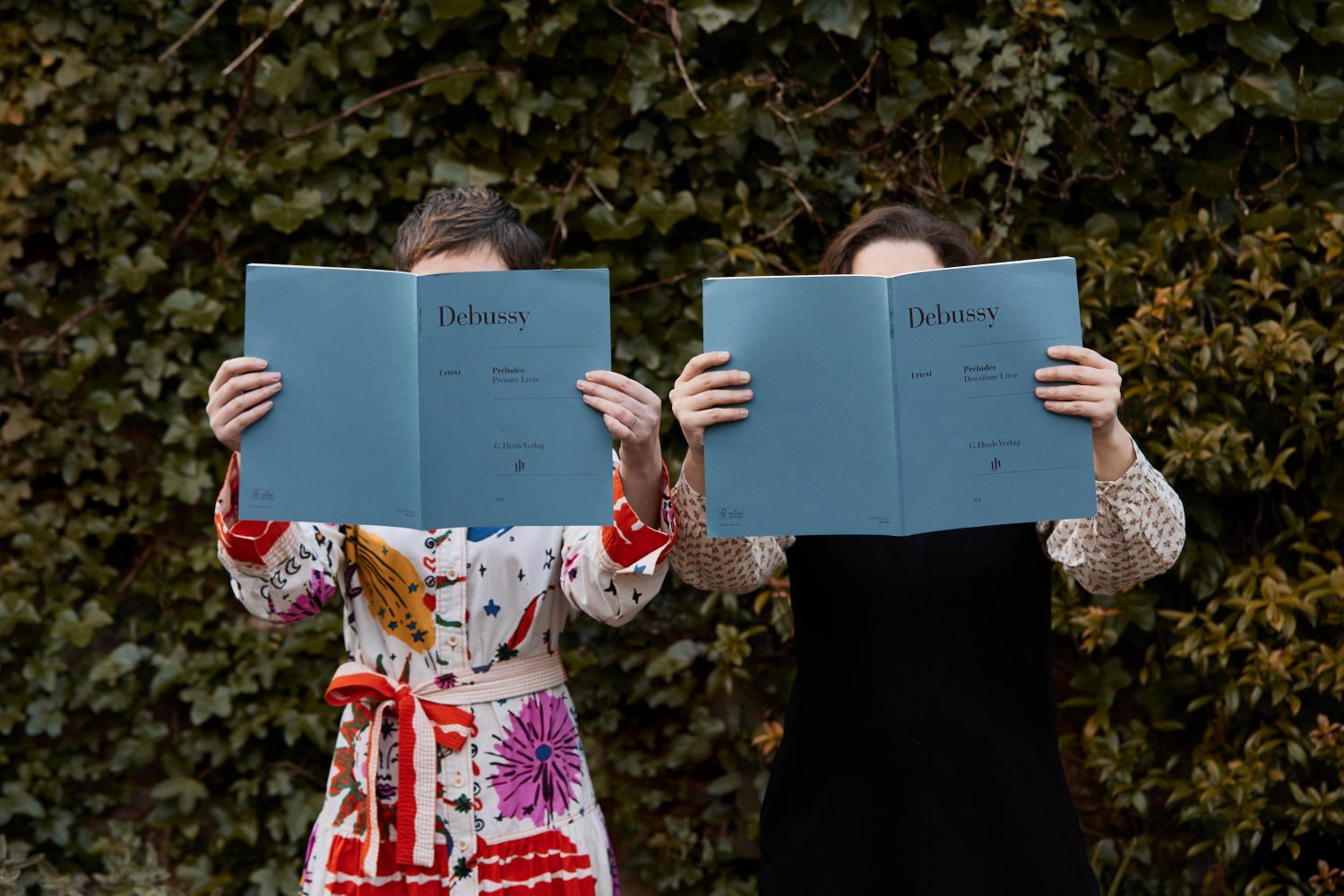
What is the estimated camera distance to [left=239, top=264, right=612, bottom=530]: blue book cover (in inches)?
59.0

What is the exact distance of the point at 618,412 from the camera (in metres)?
1.48

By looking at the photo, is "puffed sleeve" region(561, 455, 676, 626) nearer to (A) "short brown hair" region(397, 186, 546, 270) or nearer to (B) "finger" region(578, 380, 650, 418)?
(B) "finger" region(578, 380, 650, 418)

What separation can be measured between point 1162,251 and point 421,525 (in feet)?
6.34

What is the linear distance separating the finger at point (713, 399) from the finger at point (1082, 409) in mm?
377

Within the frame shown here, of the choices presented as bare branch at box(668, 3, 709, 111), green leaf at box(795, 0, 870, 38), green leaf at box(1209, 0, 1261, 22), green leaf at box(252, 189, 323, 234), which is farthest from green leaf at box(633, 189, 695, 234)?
green leaf at box(1209, 0, 1261, 22)

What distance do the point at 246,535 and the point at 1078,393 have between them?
3.65 feet

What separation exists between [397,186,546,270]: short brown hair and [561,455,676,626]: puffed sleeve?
38 centimetres

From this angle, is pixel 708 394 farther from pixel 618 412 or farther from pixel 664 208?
pixel 664 208

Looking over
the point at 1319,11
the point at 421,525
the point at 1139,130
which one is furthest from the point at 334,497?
the point at 1319,11

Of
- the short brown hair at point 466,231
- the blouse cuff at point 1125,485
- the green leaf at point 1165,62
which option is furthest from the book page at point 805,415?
the green leaf at point 1165,62

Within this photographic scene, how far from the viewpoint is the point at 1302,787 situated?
2.54 metres

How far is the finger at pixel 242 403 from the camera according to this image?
1.50 meters

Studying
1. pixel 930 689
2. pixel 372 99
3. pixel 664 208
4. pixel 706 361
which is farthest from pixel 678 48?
pixel 930 689

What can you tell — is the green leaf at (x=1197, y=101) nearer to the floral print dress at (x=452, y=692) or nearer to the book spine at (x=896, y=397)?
the book spine at (x=896, y=397)
